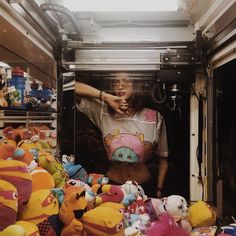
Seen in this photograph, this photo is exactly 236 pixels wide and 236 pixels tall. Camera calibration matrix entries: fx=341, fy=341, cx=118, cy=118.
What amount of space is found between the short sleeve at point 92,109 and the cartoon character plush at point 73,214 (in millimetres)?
1988

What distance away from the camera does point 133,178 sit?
12.4 ft

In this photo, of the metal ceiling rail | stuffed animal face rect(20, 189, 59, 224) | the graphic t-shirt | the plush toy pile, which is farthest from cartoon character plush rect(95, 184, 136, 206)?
the metal ceiling rail

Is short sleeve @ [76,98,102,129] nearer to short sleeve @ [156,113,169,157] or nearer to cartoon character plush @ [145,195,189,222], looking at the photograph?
short sleeve @ [156,113,169,157]

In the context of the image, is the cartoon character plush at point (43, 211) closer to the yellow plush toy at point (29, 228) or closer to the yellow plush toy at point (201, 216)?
the yellow plush toy at point (29, 228)

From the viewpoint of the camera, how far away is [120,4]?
274cm

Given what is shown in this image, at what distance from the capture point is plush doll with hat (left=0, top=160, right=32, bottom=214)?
1.52m

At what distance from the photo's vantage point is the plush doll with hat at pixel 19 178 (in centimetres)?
152

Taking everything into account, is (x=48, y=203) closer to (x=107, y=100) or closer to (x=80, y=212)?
(x=80, y=212)

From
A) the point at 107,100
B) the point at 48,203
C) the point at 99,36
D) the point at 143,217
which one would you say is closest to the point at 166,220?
the point at 143,217

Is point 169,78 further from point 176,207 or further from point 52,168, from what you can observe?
point 52,168

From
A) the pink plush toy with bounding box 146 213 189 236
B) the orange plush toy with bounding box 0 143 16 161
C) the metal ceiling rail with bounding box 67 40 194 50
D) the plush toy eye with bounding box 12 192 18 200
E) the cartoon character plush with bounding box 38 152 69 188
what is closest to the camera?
the plush toy eye with bounding box 12 192 18 200

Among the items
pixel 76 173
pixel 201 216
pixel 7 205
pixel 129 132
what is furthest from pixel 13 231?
pixel 129 132

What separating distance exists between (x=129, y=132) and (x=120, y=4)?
150 centimetres

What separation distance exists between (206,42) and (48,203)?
248cm
